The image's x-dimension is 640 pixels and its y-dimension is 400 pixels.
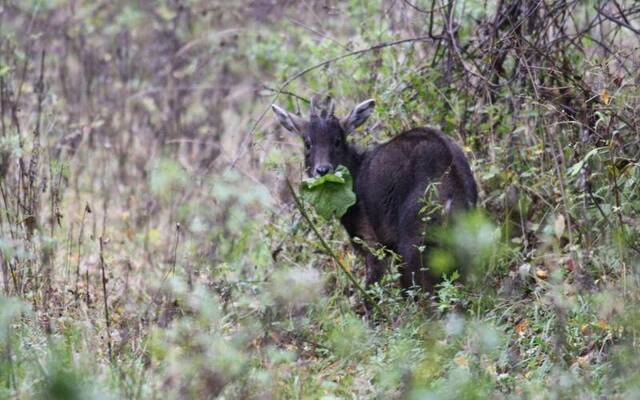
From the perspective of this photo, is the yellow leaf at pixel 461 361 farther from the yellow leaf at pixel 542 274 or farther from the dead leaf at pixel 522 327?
the yellow leaf at pixel 542 274

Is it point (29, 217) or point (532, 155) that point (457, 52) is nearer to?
point (532, 155)

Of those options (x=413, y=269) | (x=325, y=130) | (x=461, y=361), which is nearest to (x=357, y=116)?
(x=325, y=130)

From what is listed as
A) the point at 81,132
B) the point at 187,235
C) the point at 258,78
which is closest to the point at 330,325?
the point at 187,235

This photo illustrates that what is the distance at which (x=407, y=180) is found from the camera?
8.71 meters

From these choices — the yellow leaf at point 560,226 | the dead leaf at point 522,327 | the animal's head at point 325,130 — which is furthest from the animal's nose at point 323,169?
the dead leaf at point 522,327

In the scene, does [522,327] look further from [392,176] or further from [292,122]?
[292,122]

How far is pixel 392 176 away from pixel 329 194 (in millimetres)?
664

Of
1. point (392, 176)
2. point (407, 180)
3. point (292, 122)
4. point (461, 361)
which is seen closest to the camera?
point (461, 361)

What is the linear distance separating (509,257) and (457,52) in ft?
6.17

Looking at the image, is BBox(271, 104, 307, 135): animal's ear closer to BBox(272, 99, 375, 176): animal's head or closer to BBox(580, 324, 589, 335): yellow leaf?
BBox(272, 99, 375, 176): animal's head

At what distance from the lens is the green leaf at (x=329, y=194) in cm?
843

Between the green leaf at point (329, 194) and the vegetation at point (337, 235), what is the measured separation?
15cm

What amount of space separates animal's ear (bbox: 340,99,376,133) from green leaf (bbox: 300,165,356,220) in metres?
0.94

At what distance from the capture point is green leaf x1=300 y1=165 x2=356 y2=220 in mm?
8430
